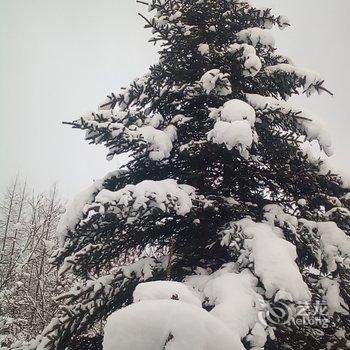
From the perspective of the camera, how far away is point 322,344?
331 cm

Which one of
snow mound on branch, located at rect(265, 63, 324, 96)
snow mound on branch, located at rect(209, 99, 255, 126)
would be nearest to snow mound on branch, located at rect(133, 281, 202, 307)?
snow mound on branch, located at rect(209, 99, 255, 126)

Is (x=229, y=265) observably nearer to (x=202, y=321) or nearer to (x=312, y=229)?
(x=312, y=229)

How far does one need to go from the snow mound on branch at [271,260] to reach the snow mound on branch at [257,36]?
3510 mm

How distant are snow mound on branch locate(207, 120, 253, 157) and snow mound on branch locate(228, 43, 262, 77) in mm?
1398

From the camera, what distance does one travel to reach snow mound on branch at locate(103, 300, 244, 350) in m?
1.49

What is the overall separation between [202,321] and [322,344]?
2517 millimetres

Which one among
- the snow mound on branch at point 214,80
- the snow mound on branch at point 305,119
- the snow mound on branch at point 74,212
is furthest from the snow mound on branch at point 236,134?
the snow mound on branch at point 74,212

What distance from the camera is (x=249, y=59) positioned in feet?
15.8

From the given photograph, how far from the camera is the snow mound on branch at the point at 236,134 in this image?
3725mm

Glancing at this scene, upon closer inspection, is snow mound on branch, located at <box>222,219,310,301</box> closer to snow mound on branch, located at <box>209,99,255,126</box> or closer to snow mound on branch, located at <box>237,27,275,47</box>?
snow mound on branch, located at <box>209,99,255,126</box>

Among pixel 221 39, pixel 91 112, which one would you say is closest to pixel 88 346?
pixel 91 112

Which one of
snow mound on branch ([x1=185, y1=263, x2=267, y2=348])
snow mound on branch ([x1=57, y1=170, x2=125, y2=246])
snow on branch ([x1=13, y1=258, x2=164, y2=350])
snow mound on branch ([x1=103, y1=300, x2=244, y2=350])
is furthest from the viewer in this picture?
snow mound on branch ([x1=57, y1=170, x2=125, y2=246])

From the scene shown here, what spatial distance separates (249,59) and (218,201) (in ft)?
7.40

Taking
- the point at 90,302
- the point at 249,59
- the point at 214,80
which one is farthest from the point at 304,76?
the point at 90,302
